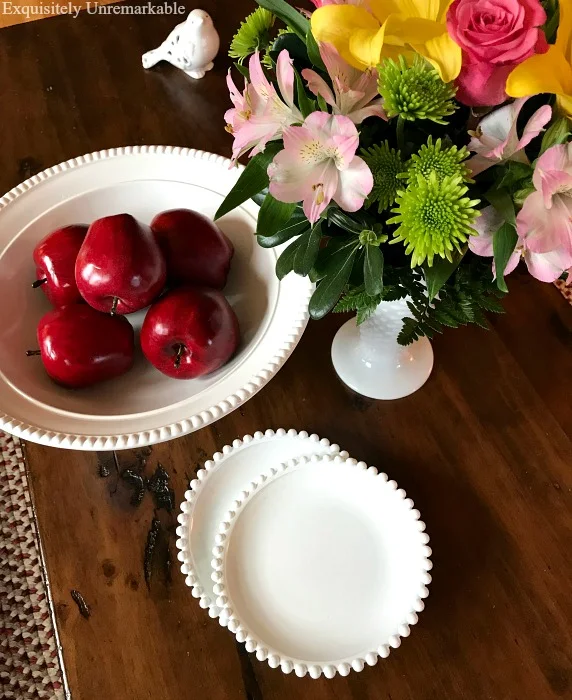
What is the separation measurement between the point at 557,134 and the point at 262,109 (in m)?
0.16

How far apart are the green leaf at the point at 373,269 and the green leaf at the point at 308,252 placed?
→ 0.04 metres

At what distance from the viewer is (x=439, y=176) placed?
1.05 ft

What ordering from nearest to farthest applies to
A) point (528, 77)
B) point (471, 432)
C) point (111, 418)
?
point (528, 77) → point (111, 418) → point (471, 432)

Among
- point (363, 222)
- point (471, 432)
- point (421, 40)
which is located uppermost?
point (421, 40)

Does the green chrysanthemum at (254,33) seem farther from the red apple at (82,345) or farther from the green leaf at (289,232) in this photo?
the red apple at (82,345)

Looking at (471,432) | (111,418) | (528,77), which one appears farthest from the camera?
(471,432)

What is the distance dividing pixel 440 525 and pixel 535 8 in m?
0.41

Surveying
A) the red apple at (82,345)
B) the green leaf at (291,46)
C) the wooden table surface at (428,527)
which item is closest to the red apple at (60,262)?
the red apple at (82,345)

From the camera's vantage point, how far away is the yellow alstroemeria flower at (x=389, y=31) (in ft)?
1.03

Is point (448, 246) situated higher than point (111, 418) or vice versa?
point (448, 246)

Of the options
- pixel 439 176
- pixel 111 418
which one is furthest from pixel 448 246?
pixel 111 418

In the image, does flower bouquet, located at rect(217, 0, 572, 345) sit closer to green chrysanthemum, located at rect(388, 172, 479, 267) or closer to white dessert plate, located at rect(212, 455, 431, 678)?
green chrysanthemum, located at rect(388, 172, 479, 267)

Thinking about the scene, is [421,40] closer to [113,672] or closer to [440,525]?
[440,525]

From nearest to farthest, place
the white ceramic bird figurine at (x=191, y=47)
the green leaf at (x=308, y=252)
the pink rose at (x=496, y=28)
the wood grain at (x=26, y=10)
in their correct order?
the pink rose at (x=496, y=28) < the green leaf at (x=308, y=252) < the white ceramic bird figurine at (x=191, y=47) < the wood grain at (x=26, y=10)
